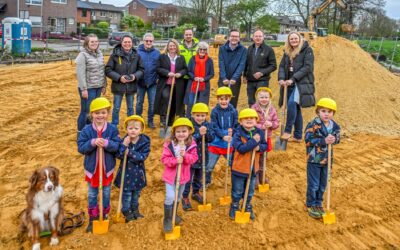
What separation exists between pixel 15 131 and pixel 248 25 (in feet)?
172

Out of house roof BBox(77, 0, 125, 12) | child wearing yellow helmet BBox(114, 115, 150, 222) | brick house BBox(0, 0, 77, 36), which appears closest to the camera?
child wearing yellow helmet BBox(114, 115, 150, 222)

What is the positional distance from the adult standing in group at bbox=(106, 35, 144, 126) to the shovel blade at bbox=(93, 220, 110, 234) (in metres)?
3.34

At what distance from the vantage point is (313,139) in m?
4.95

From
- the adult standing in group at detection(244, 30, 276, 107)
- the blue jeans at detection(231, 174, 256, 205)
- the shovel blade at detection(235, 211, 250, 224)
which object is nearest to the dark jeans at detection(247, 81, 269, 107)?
the adult standing in group at detection(244, 30, 276, 107)

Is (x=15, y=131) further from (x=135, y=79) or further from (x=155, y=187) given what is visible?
(x=155, y=187)

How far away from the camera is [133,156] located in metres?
4.38

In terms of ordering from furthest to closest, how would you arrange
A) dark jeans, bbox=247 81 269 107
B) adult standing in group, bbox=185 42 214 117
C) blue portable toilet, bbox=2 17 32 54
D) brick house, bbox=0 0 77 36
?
brick house, bbox=0 0 77 36, blue portable toilet, bbox=2 17 32 54, dark jeans, bbox=247 81 269 107, adult standing in group, bbox=185 42 214 117

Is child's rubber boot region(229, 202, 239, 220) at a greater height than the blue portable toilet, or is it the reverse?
the blue portable toilet

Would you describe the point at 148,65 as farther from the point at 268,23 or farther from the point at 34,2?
the point at 268,23

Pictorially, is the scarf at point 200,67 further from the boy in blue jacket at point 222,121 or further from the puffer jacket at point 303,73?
the boy in blue jacket at point 222,121

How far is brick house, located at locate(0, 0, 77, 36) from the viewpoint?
3962cm

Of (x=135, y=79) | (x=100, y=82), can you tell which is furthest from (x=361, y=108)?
(x=100, y=82)

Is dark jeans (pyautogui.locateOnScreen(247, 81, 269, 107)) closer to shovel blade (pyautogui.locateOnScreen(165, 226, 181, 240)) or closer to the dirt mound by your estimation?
the dirt mound

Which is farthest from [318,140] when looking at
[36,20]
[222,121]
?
[36,20]
